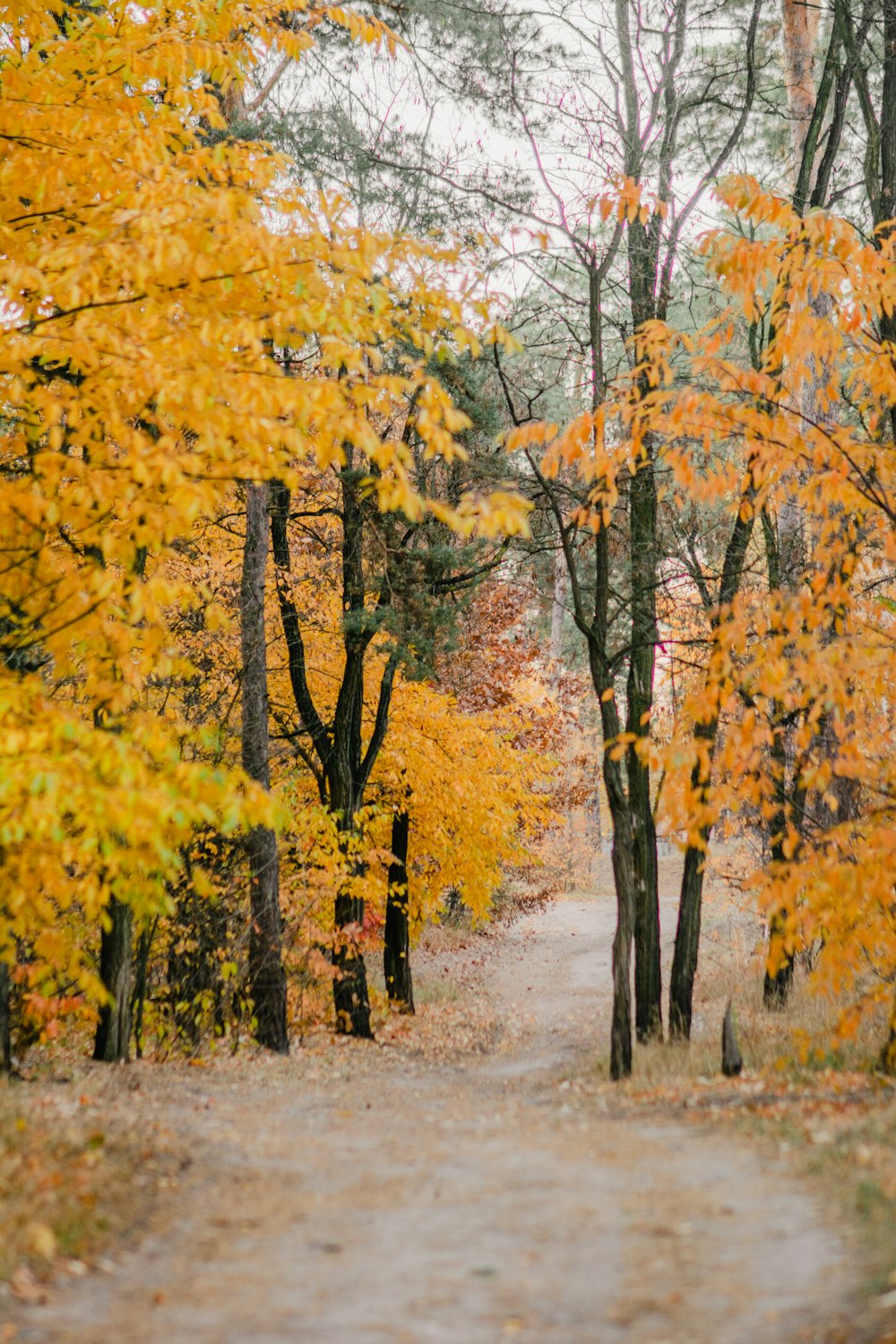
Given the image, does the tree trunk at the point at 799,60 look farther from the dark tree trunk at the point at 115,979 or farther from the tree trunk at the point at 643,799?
the dark tree trunk at the point at 115,979

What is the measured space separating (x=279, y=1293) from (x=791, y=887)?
332cm

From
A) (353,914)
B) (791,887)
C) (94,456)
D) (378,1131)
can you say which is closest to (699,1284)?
(791,887)

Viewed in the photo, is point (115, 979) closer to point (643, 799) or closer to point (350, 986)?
point (350, 986)

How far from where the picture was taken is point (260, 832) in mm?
11648

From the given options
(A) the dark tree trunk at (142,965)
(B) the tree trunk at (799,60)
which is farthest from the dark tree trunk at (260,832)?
(B) the tree trunk at (799,60)

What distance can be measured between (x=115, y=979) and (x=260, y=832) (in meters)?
2.67

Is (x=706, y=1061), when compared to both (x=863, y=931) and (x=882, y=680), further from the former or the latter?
(x=882, y=680)

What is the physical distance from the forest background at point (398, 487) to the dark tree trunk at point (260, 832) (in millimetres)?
43

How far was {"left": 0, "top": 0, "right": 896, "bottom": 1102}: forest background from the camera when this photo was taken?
15.9 ft

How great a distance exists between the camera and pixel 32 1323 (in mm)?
3205

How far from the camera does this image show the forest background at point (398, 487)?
15.9 ft

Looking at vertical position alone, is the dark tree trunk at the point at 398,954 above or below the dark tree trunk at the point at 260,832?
below

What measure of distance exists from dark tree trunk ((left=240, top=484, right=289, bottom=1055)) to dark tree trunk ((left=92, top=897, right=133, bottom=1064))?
221cm

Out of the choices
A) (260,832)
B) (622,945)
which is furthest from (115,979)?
(622,945)
